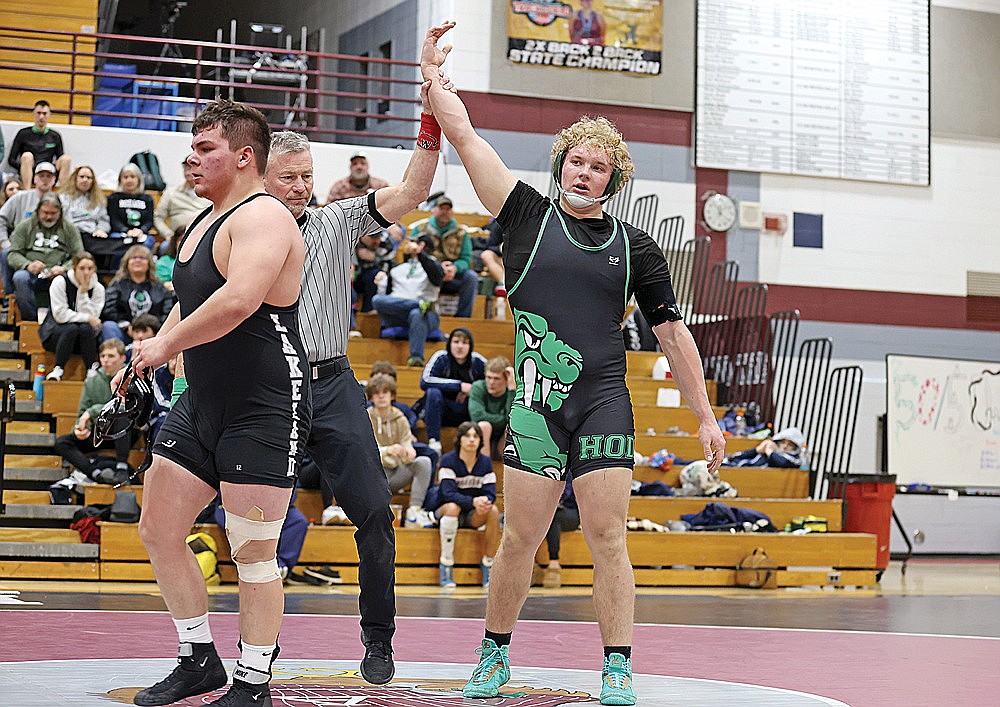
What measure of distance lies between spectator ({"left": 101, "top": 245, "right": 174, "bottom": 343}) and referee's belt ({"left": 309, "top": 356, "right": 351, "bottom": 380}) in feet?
20.8

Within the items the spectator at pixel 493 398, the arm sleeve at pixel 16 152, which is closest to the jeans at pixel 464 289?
the spectator at pixel 493 398

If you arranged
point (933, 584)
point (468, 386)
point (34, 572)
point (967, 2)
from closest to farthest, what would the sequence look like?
point (34, 572), point (468, 386), point (933, 584), point (967, 2)

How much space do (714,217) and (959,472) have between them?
405 centimetres

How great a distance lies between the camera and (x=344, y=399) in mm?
4277

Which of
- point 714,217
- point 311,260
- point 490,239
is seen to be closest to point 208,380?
point 311,260

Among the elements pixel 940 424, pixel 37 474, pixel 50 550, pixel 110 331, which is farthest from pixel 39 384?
pixel 940 424

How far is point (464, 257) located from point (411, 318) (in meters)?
1.19

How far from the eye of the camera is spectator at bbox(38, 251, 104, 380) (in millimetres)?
10102

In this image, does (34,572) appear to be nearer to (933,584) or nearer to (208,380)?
(208,380)

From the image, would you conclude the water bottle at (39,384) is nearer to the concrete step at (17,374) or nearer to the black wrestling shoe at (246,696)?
the concrete step at (17,374)

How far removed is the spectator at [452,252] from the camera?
11852mm

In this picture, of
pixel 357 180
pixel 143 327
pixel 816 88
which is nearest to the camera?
pixel 143 327

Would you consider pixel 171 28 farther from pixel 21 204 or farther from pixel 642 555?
pixel 642 555

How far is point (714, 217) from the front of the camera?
15.2m
